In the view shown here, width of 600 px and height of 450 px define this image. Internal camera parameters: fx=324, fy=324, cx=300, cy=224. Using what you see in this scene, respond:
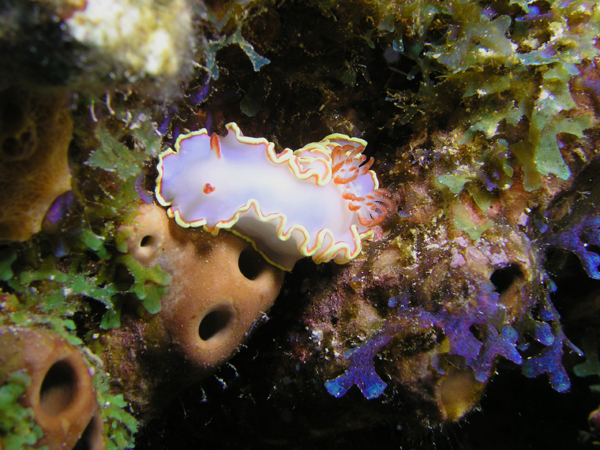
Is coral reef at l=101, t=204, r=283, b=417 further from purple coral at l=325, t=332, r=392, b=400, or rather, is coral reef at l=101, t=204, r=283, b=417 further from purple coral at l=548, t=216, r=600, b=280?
purple coral at l=548, t=216, r=600, b=280

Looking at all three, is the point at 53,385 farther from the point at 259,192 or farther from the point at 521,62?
the point at 521,62

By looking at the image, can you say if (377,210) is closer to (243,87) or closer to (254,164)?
(254,164)

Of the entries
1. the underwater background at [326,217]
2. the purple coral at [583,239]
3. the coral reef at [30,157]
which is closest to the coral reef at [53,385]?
the underwater background at [326,217]

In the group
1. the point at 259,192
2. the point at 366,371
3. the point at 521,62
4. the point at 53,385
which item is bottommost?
the point at 366,371

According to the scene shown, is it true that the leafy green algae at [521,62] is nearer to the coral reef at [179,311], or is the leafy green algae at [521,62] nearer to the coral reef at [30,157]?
the coral reef at [179,311]

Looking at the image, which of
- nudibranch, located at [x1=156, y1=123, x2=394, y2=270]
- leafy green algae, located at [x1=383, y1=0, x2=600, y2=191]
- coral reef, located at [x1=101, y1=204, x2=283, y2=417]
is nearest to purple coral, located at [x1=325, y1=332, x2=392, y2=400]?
nudibranch, located at [x1=156, y1=123, x2=394, y2=270]

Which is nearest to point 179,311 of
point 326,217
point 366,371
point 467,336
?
point 326,217
